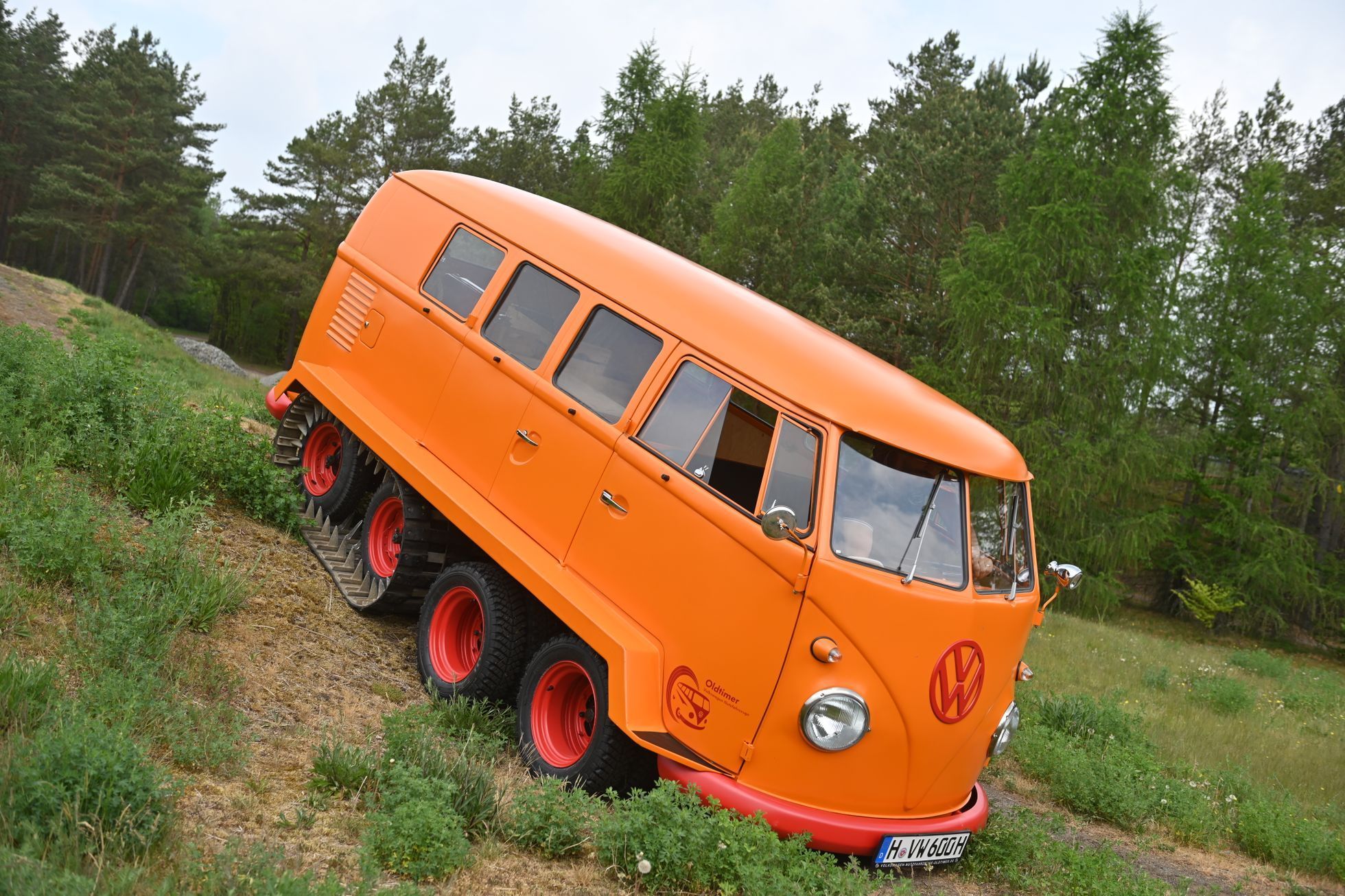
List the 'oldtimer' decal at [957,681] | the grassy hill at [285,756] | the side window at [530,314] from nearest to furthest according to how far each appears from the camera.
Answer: the grassy hill at [285,756] → the 'oldtimer' decal at [957,681] → the side window at [530,314]

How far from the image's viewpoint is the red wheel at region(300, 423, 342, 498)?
8.73m

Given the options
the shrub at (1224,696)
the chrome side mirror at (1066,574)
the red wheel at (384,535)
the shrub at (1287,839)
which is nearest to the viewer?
the chrome side mirror at (1066,574)

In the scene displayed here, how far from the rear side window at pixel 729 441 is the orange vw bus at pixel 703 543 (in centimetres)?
1

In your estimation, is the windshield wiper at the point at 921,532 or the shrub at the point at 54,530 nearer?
the windshield wiper at the point at 921,532

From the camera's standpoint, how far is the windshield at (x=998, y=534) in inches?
216

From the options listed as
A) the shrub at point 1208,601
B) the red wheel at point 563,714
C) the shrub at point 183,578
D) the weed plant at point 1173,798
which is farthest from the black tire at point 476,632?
the shrub at point 1208,601

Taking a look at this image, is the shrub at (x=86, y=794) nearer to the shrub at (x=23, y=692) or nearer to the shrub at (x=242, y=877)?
the shrub at (x=242, y=877)

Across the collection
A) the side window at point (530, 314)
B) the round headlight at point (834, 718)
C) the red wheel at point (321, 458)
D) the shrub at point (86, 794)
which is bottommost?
the shrub at point (86, 794)

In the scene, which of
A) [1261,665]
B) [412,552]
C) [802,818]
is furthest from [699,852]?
[1261,665]

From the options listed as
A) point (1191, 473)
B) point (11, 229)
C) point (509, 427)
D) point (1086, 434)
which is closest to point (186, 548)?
point (509, 427)

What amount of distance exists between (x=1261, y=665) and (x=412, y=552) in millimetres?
15371

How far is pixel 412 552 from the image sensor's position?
283 inches

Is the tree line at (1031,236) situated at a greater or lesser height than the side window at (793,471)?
greater

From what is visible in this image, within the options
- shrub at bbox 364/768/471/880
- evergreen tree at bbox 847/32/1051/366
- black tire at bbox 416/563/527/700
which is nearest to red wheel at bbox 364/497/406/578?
black tire at bbox 416/563/527/700
